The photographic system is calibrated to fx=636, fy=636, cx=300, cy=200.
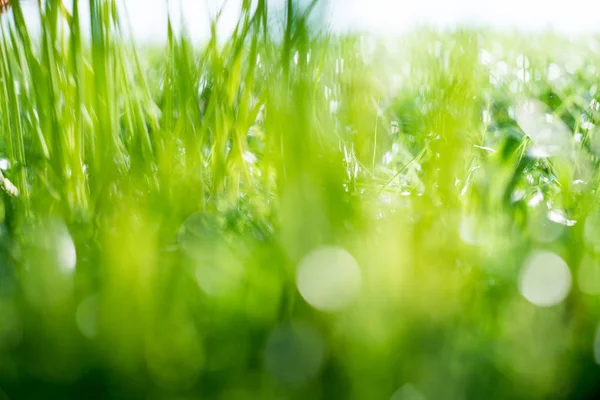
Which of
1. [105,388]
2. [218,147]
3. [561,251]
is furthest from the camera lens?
[218,147]

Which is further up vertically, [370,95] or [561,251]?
[370,95]

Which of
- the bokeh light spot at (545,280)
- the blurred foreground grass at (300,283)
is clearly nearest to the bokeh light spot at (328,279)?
the blurred foreground grass at (300,283)

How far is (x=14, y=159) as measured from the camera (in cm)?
110

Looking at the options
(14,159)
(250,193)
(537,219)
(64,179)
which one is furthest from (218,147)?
(537,219)

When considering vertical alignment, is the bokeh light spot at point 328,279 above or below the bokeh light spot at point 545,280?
above

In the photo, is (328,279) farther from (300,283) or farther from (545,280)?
(545,280)

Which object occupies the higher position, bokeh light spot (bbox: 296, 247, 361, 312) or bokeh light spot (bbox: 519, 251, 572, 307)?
bokeh light spot (bbox: 296, 247, 361, 312)

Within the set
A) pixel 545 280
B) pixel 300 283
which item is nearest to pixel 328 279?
pixel 300 283

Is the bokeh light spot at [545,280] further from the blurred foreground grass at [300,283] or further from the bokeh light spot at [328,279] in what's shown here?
the bokeh light spot at [328,279]

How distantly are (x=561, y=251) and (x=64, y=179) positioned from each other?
0.69 m

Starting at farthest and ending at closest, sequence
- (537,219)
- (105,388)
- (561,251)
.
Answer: (537,219) → (561,251) → (105,388)

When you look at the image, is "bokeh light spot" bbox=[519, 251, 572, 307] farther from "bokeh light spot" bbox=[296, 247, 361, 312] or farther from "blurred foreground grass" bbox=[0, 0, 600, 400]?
"bokeh light spot" bbox=[296, 247, 361, 312]

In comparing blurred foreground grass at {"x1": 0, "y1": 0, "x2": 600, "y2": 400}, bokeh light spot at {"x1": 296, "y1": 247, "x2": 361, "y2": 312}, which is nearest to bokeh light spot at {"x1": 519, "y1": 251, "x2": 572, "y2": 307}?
blurred foreground grass at {"x1": 0, "y1": 0, "x2": 600, "y2": 400}

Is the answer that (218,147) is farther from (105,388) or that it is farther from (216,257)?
(105,388)
